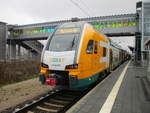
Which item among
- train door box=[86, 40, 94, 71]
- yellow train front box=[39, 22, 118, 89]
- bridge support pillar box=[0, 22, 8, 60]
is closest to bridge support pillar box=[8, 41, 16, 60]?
bridge support pillar box=[0, 22, 8, 60]

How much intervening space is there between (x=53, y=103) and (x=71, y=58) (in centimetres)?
200

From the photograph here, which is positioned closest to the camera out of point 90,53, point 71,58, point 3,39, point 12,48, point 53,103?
point 71,58

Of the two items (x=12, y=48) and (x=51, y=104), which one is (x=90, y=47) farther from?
(x=12, y=48)

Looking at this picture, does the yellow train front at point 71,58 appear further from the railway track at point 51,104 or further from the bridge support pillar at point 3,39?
the bridge support pillar at point 3,39

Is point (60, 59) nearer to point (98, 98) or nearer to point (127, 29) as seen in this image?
point (98, 98)

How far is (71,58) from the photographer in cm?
573

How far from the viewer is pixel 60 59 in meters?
5.91

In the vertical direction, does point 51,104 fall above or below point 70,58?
below

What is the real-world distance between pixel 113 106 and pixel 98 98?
0.83 meters

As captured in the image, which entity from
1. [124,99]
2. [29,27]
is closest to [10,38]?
[29,27]

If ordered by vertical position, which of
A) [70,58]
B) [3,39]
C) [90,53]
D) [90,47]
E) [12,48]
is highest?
[3,39]

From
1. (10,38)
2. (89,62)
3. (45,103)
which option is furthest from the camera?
(10,38)

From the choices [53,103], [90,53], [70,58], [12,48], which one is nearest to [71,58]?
[70,58]

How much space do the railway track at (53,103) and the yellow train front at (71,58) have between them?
70cm
